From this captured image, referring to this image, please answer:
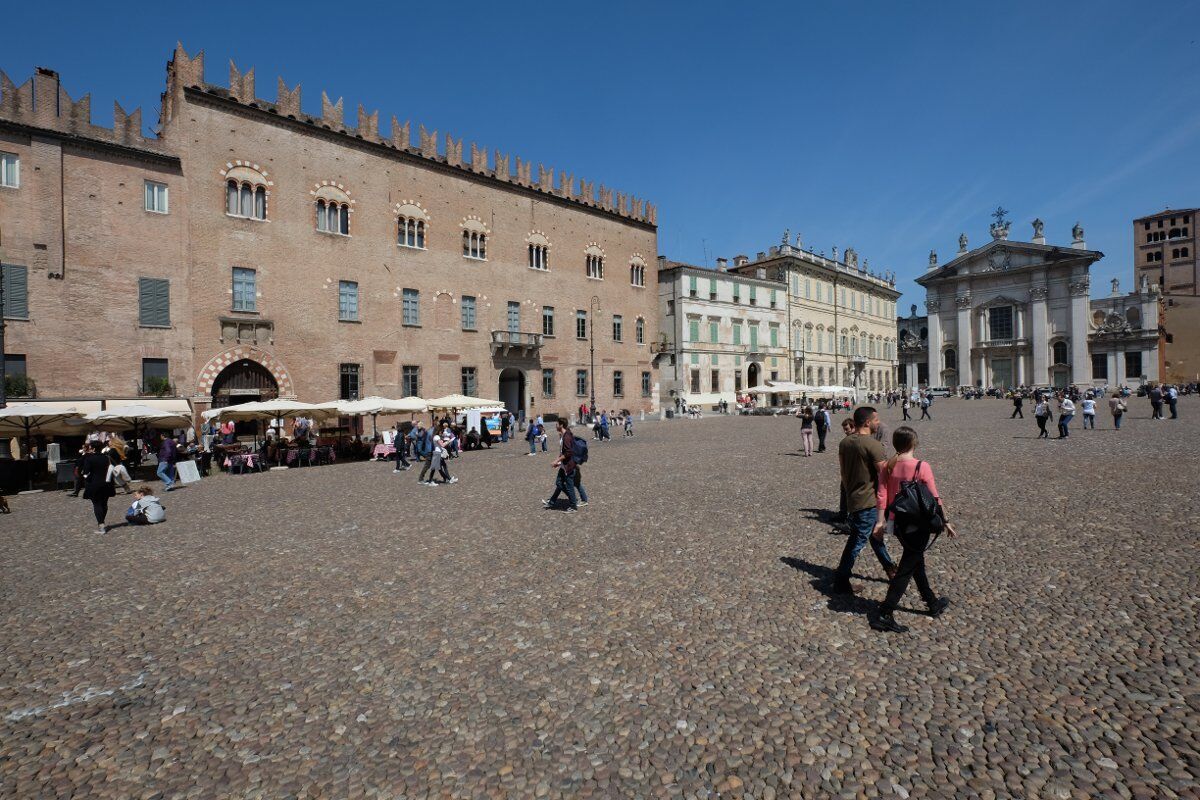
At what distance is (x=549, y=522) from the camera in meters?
9.22

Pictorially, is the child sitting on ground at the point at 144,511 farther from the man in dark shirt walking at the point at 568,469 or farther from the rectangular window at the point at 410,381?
the rectangular window at the point at 410,381

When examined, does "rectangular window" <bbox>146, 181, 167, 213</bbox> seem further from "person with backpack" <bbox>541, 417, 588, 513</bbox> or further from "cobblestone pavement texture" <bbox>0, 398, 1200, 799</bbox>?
"person with backpack" <bbox>541, 417, 588, 513</bbox>

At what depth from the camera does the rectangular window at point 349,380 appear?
2911 cm

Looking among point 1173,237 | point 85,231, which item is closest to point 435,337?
point 85,231

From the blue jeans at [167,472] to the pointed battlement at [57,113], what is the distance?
16407 millimetres

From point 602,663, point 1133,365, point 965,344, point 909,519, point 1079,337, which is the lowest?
point 602,663

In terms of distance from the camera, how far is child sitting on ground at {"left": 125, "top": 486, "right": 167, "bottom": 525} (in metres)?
10.1

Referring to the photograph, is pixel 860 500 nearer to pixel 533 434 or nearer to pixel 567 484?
pixel 567 484

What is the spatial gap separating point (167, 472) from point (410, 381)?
17000 mm

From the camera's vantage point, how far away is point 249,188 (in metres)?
26.4

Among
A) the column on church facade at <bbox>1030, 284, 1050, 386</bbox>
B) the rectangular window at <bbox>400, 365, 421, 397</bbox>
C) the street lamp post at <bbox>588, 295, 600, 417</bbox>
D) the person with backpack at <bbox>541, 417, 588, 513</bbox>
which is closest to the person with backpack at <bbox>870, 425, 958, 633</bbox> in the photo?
the person with backpack at <bbox>541, 417, 588, 513</bbox>

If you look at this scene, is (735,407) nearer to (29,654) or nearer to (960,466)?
(960,466)

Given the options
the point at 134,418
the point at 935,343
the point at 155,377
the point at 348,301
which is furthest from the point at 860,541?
the point at 935,343

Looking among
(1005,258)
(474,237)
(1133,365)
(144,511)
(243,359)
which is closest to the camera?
(144,511)
